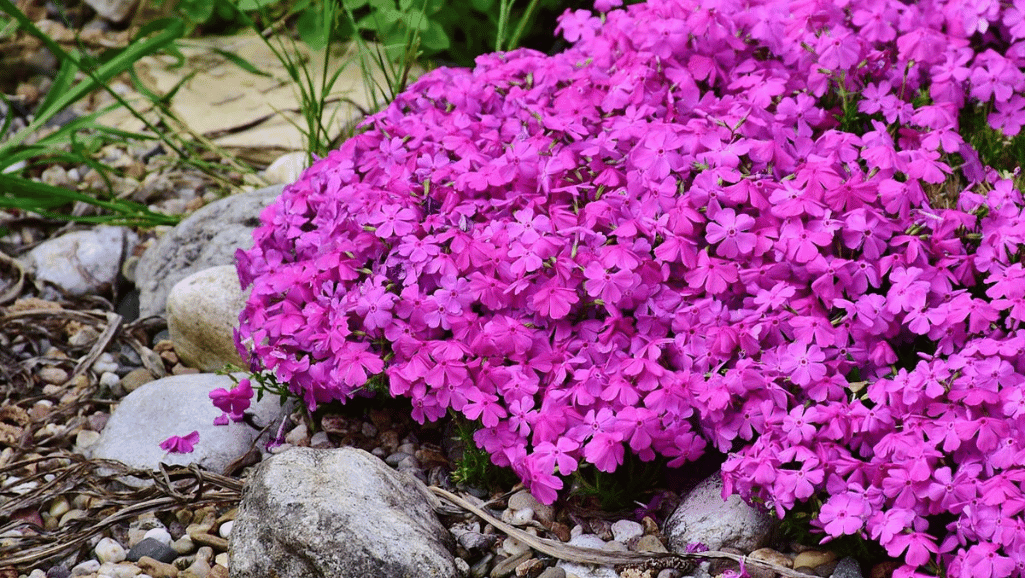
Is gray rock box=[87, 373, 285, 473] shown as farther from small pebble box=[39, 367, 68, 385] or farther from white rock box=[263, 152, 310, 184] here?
white rock box=[263, 152, 310, 184]

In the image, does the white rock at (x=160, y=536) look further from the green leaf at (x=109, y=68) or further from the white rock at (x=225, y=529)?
the green leaf at (x=109, y=68)

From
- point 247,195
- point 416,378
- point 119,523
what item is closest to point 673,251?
point 416,378

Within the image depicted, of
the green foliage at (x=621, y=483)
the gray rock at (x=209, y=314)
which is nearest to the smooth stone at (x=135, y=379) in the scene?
the gray rock at (x=209, y=314)

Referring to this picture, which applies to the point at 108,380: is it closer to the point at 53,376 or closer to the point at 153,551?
the point at 53,376

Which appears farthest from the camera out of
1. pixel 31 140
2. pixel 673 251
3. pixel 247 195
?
pixel 31 140

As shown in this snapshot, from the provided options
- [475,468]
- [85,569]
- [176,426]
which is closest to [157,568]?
[85,569]

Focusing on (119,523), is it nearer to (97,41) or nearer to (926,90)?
(926,90)

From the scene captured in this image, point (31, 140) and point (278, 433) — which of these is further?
point (31, 140)
